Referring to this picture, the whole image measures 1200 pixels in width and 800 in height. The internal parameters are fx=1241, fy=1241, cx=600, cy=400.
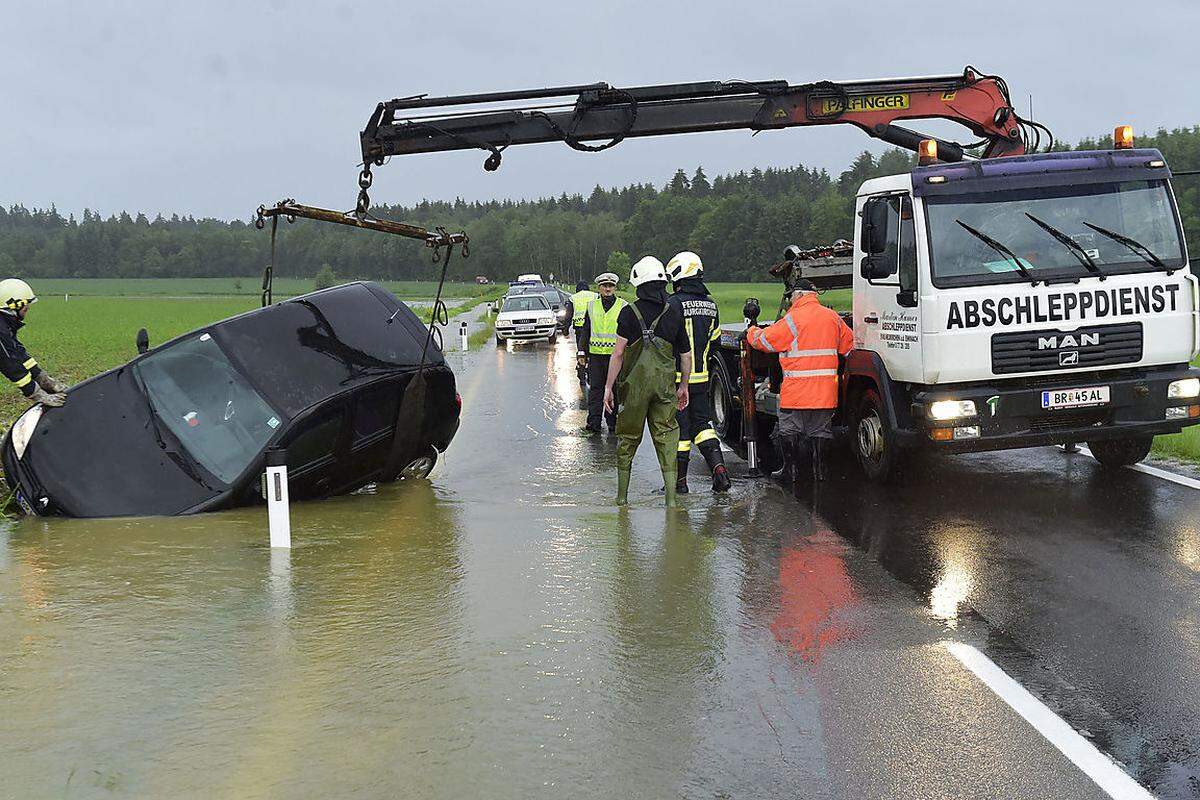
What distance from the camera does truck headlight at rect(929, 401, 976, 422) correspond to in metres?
9.70

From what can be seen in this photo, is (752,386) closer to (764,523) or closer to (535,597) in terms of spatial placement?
(764,523)

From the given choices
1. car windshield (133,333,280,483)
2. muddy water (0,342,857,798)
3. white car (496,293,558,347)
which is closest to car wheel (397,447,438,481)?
muddy water (0,342,857,798)

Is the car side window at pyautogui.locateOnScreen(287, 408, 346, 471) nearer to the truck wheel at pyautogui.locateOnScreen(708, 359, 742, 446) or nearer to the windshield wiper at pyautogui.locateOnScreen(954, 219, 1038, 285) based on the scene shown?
the truck wheel at pyautogui.locateOnScreen(708, 359, 742, 446)

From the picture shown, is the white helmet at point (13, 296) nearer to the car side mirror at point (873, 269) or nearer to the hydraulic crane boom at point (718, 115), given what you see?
the hydraulic crane boom at point (718, 115)

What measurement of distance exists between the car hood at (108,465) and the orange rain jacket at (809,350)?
4.78 meters

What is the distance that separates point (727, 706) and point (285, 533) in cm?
426

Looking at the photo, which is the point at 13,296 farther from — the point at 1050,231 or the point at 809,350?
the point at 1050,231

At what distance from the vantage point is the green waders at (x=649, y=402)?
990cm

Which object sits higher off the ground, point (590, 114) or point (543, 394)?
point (590, 114)

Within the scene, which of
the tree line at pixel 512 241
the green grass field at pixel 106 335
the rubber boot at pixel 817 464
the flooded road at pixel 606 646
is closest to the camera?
the flooded road at pixel 606 646

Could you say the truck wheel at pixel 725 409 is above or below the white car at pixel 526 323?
below

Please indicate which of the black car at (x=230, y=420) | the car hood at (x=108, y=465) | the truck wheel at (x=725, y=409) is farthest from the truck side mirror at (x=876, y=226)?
the car hood at (x=108, y=465)

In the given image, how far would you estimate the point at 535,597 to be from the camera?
707 cm

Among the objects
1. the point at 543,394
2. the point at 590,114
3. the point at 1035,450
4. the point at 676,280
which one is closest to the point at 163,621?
the point at 676,280
